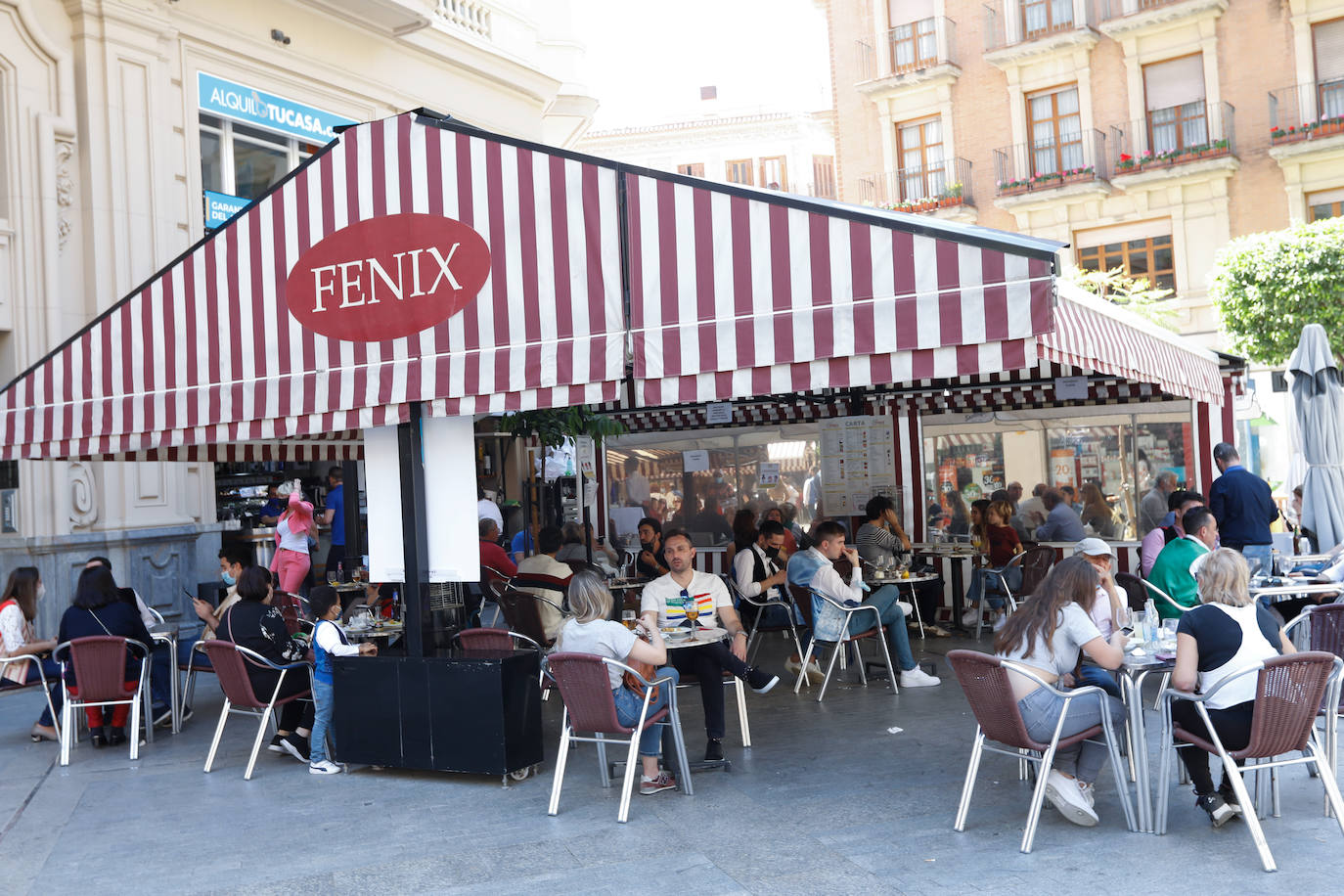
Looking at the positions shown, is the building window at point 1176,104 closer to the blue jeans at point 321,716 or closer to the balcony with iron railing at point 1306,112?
the balcony with iron railing at point 1306,112

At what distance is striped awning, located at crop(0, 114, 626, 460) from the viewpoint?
6.06 metres

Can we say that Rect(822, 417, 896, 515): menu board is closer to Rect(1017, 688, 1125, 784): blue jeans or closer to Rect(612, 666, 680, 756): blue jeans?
Rect(612, 666, 680, 756): blue jeans

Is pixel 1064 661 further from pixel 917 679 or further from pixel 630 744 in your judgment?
pixel 917 679

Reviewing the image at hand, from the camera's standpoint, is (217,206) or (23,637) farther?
(217,206)

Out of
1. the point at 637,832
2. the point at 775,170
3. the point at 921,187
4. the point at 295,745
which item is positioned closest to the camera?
the point at 637,832

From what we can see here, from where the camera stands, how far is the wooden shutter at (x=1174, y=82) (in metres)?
25.3

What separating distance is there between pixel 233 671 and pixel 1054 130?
25.1 metres

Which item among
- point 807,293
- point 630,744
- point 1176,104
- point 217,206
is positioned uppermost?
point 1176,104

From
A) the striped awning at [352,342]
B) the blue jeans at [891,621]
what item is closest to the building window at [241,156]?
the striped awning at [352,342]

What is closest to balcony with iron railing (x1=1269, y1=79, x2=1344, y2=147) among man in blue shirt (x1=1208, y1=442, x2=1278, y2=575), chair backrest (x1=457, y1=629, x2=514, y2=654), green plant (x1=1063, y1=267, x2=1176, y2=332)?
green plant (x1=1063, y1=267, x2=1176, y2=332)

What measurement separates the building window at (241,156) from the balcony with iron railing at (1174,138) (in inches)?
739

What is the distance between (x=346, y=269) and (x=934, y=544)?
7.64 meters

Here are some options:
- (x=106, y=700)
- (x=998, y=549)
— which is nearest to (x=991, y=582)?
(x=998, y=549)

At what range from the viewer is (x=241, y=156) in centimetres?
1319
